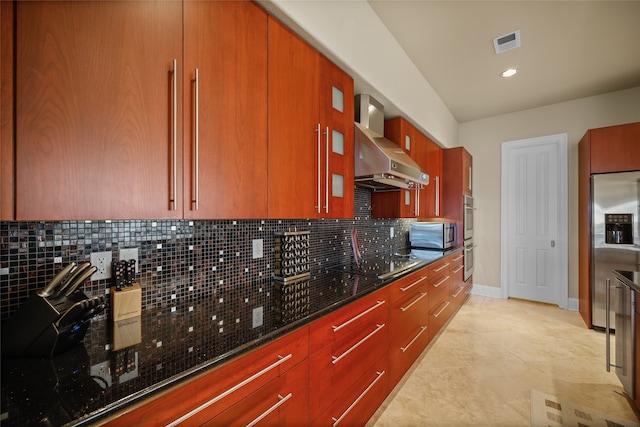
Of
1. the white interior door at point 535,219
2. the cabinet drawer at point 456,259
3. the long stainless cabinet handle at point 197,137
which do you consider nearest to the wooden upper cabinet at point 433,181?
the cabinet drawer at point 456,259

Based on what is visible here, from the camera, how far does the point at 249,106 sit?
4.20 feet

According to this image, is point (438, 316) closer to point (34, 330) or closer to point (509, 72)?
point (509, 72)

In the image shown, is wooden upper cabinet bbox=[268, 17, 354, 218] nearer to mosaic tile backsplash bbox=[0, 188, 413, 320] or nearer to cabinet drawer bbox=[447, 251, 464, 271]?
mosaic tile backsplash bbox=[0, 188, 413, 320]

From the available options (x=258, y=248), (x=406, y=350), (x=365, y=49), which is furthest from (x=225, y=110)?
(x=406, y=350)

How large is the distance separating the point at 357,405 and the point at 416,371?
1026 mm

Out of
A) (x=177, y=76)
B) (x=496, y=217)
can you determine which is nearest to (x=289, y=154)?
(x=177, y=76)

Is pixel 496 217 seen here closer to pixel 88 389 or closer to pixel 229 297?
pixel 229 297

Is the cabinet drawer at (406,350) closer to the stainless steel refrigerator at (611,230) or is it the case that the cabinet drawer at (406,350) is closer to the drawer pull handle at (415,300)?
the drawer pull handle at (415,300)

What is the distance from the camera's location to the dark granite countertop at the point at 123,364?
0.64 metres

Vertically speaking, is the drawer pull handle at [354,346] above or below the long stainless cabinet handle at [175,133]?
below

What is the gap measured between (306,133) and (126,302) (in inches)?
47.1

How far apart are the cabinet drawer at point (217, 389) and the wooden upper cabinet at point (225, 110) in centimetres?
56

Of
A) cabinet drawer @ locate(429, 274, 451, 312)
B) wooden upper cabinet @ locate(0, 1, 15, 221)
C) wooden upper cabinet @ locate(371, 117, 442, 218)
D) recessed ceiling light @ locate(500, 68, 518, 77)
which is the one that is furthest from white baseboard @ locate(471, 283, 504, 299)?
wooden upper cabinet @ locate(0, 1, 15, 221)

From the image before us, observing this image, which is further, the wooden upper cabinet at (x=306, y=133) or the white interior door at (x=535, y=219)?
the white interior door at (x=535, y=219)
